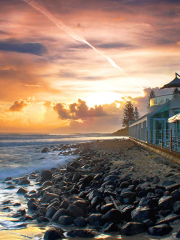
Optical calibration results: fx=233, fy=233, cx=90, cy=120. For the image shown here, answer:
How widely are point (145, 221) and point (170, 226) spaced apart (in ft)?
1.67

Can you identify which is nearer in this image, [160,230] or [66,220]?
[160,230]

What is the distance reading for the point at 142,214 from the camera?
5.05 metres

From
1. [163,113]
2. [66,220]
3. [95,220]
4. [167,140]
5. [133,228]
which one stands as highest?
[163,113]

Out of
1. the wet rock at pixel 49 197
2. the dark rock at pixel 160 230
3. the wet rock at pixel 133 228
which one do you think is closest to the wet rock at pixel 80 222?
the wet rock at pixel 133 228

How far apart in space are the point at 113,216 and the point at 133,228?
678mm

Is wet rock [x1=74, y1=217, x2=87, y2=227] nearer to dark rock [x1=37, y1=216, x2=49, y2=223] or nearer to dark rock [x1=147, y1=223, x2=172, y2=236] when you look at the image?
dark rock [x1=37, y1=216, x2=49, y2=223]

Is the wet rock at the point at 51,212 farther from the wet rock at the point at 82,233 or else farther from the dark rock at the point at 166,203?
the dark rock at the point at 166,203

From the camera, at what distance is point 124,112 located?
9919 centimetres

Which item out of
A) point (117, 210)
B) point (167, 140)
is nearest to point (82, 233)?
point (117, 210)

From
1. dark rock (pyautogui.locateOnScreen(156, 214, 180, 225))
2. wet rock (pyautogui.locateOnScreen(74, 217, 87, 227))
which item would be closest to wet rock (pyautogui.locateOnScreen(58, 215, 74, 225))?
wet rock (pyautogui.locateOnScreen(74, 217, 87, 227))

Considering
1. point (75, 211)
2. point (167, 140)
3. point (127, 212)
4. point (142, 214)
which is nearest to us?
point (142, 214)

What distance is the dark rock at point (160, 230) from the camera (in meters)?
4.41

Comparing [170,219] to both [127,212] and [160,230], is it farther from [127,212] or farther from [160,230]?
[127,212]

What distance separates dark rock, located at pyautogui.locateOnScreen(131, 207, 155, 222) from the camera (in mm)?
4973
